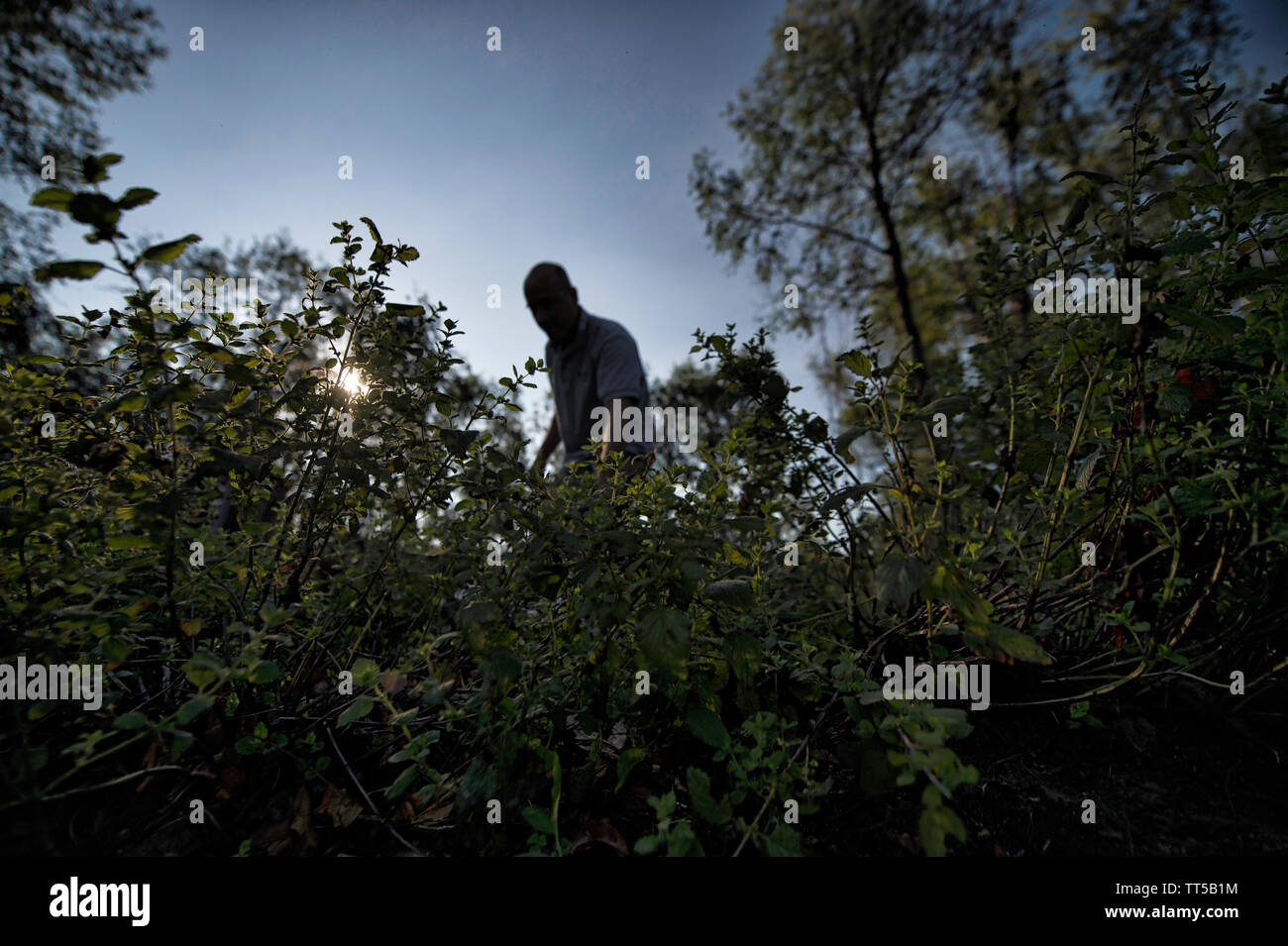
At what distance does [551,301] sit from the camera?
183 inches

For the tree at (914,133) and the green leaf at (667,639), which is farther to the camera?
the tree at (914,133)

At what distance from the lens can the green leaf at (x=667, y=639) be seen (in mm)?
1035

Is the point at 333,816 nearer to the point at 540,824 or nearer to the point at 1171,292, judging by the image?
the point at 540,824

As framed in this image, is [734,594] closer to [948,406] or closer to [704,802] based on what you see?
[704,802]

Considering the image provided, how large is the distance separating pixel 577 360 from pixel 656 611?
3889 millimetres

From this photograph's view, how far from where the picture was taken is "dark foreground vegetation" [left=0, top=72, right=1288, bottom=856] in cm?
110

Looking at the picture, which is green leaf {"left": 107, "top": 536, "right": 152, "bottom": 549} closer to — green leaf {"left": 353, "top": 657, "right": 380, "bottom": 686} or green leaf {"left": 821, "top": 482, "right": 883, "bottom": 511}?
green leaf {"left": 353, "top": 657, "right": 380, "bottom": 686}

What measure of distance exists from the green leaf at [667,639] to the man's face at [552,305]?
405cm

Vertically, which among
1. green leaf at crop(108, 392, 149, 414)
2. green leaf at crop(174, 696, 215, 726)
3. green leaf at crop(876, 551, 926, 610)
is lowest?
green leaf at crop(174, 696, 215, 726)

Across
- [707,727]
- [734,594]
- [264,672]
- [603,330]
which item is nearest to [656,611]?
[734,594]

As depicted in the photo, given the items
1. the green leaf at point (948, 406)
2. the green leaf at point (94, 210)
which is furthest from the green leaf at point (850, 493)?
the green leaf at point (94, 210)

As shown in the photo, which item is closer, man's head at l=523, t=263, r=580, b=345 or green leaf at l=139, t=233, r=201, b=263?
green leaf at l=139, t=233, r=201, b=263

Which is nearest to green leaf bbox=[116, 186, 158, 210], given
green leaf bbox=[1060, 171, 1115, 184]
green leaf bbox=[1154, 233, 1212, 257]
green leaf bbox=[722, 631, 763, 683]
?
green leaf bbox=[722, 631, 763, 683]

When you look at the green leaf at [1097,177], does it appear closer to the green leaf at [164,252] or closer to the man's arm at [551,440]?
the green leaf at [164,252]
